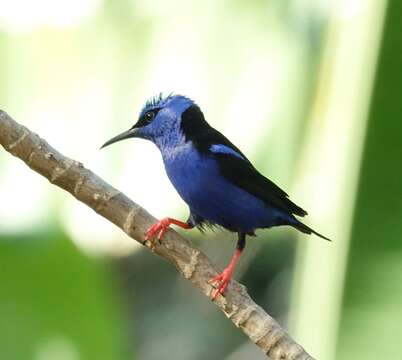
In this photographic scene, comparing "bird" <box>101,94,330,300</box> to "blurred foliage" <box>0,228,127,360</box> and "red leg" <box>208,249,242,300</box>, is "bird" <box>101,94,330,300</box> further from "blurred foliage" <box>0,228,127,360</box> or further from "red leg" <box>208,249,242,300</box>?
"blurred foliage" <box>0,228,127,360</box>

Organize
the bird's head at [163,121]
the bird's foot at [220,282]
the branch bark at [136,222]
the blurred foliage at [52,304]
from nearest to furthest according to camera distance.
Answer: the branch bark at [136,222] < the bird's foot at [220,282] < the blurred foliage at [52,304] < the bird's head at [163,121]

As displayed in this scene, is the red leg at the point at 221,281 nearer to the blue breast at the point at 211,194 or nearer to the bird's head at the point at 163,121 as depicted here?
the blue breast at the point at 211,194

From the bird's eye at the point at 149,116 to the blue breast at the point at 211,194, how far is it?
0.39 feet

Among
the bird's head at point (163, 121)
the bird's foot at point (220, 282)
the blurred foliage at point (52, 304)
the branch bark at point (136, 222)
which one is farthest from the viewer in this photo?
the bird's head at point (163, 121)

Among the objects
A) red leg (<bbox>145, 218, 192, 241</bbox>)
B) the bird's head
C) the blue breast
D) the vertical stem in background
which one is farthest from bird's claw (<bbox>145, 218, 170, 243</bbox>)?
the vertical stem in background

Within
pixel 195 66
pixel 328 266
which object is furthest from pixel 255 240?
pixel 328 266

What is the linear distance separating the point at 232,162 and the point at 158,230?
0.33m

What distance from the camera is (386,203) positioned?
293cm

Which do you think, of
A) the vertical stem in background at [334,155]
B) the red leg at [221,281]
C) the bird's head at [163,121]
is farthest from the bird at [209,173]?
the vertical stem in background at [334,155]

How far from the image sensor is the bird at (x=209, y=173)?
2.78m

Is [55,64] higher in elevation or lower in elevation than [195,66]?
lower

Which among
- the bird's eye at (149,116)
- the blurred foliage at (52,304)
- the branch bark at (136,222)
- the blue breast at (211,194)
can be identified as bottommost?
the blurred foliage at (52,304)

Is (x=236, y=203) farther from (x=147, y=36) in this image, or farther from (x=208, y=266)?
(x=147, y=36)

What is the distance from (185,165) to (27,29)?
85 centimetres
